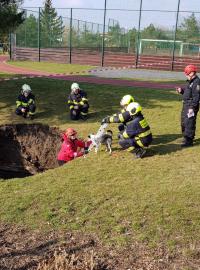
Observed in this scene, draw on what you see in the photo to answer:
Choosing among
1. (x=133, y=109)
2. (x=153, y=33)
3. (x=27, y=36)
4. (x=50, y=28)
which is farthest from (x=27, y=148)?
(x=50, y=28)

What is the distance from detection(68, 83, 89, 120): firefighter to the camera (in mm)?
14008

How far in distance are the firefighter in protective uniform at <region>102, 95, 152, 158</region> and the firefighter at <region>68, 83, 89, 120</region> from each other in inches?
153

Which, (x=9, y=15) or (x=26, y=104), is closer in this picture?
(x=26, y=104)

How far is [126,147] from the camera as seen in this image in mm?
10547

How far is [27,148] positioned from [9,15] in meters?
5.14

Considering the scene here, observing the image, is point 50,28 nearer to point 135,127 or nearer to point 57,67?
point 57,67

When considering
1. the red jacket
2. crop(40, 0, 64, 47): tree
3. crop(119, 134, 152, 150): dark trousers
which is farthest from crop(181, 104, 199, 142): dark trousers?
crop(40, 0, 64, 47): tree

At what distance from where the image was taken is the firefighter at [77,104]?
1401 centimetres

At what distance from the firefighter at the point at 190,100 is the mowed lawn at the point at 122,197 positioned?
58cm

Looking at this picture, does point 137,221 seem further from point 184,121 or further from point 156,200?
point 184,121

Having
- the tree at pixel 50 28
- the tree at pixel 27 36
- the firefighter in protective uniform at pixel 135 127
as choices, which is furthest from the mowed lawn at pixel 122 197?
the tree at pixel 27 36

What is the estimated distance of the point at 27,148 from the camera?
14.0 m

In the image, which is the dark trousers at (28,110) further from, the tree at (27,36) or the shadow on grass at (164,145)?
the tree at (27,36)

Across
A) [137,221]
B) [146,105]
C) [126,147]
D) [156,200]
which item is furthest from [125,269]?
[146,105]
